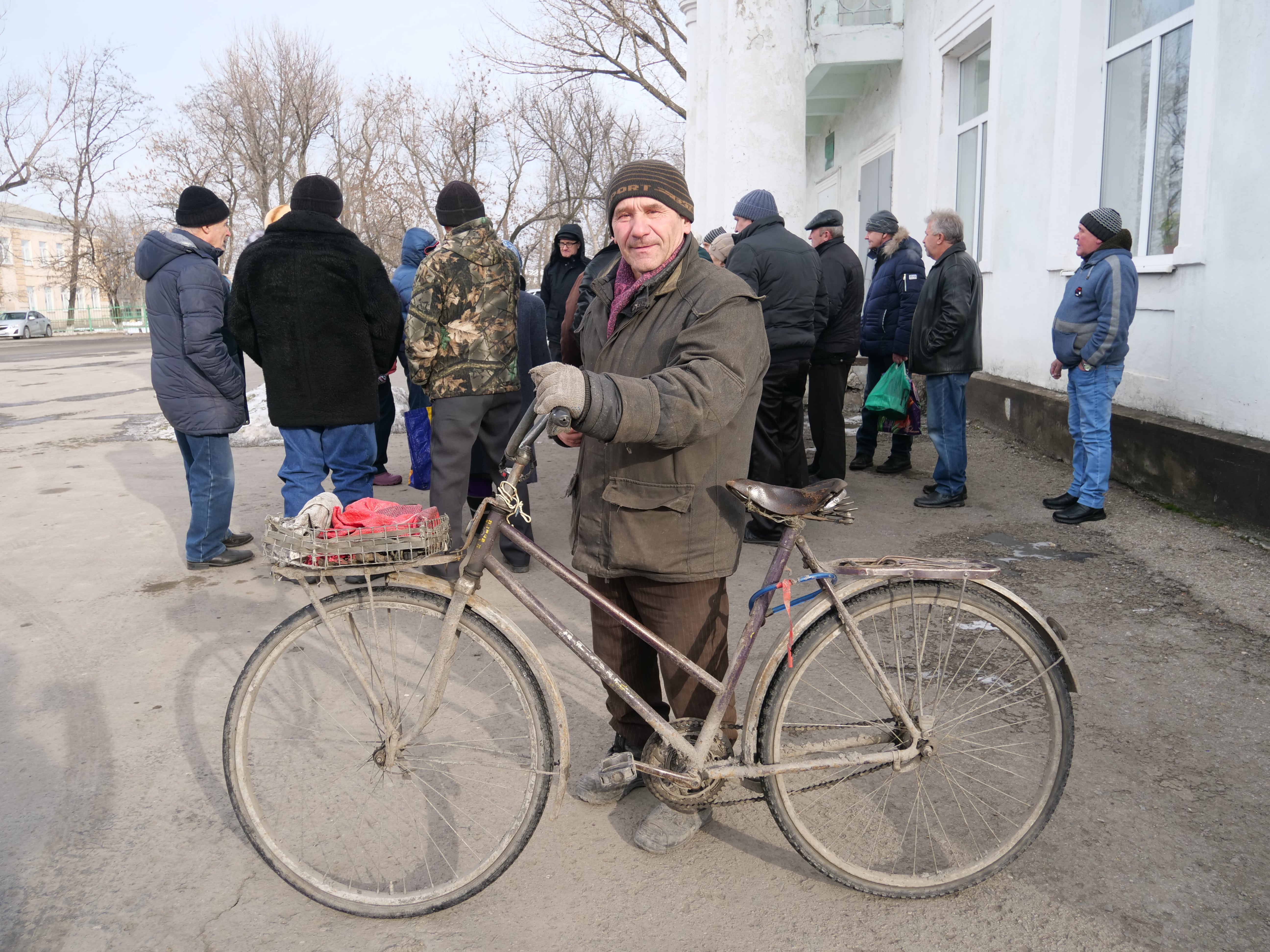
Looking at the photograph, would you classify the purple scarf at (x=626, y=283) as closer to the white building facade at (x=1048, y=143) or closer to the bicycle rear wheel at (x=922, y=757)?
the bicycle rear wheel at (x=922, y=757)

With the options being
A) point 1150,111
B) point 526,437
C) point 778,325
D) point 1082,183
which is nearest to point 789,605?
point 526,437

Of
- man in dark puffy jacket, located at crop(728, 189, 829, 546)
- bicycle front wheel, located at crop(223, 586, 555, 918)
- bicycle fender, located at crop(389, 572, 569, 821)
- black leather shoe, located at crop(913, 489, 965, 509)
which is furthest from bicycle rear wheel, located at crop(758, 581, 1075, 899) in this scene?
black leather shoe, located at crop(913, 489, 965, 509)

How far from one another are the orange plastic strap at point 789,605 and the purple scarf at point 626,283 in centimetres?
82

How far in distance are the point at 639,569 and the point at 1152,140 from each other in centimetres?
642

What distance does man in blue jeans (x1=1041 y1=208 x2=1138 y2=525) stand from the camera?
5785 mm

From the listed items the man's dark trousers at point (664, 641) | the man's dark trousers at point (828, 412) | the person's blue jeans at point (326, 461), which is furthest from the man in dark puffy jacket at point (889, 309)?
the man's dark trousers at point (664, 641)

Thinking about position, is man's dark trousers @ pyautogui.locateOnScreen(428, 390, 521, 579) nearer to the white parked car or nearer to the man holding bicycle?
the man holding bicycle

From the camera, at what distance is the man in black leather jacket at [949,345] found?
21.5ft

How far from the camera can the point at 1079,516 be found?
5.96 m

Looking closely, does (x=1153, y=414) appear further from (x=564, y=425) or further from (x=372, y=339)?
(x=564, y=425)

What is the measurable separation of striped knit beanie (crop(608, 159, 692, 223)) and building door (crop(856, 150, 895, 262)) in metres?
11.1

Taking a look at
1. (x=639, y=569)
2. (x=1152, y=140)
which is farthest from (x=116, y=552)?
(x=1152, y=140)

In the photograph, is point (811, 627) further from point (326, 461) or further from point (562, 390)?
point (326, 461)

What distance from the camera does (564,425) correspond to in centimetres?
221
